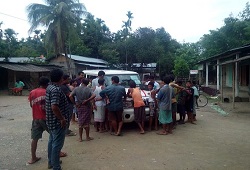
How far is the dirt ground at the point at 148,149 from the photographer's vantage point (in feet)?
14.9

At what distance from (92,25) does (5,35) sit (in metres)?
16.6

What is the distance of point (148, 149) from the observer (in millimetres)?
5391

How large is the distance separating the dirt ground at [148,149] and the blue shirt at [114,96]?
0.81 meters

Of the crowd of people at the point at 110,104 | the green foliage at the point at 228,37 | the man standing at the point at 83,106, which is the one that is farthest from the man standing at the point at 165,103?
the green foliage at the point at 228,37

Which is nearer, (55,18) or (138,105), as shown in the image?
(138,105)

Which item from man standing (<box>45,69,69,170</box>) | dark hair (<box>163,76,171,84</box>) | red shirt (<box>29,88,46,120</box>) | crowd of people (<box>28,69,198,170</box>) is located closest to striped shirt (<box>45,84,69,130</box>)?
man standing (<box>45,69,69,170</box>)

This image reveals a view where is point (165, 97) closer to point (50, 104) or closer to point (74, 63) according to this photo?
point (50, 104)

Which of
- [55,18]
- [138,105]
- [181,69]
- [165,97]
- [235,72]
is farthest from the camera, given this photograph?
[181,69]

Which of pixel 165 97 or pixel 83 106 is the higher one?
pixel 165 97

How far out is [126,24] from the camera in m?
49.5

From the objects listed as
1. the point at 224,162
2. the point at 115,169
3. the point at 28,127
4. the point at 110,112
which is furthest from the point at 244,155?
the point at 28,127

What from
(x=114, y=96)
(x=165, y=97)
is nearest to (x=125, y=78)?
(x=114, y=96)

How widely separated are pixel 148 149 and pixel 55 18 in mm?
22787

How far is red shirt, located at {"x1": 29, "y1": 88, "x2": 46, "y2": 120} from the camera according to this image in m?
4.64
